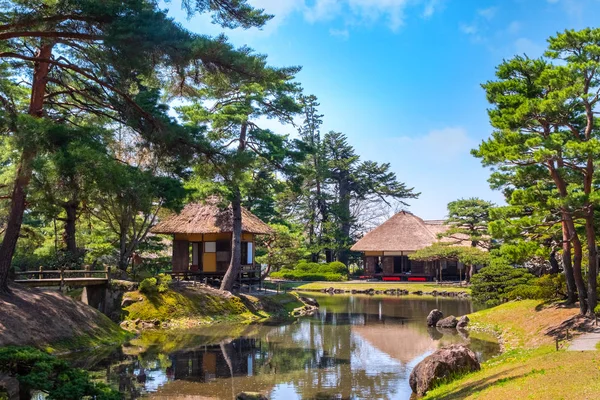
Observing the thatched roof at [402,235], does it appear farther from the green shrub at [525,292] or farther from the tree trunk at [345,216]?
the green shrub at [525,292]

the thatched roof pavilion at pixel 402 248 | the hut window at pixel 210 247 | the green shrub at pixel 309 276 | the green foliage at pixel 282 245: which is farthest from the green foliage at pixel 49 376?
the thatched roof pavilion at pixel 402 248

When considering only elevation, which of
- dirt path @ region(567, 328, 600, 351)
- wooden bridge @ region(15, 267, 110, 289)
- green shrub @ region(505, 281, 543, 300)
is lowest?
dirt path @ region(567, 328, 600, 351)

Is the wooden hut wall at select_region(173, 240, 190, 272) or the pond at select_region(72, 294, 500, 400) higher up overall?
the wooden hut wall at select_region(173, 240, 190, 272)

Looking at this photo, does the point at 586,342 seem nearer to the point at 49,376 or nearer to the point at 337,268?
the point at 49,376

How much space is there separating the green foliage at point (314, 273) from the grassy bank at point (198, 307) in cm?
1746

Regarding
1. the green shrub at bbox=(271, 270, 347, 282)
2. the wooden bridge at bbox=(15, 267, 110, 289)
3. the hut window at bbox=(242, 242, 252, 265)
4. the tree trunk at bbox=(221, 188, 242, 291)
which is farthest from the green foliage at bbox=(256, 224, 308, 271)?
the wooden bridge at bbox=(15, 267, 110, 289)

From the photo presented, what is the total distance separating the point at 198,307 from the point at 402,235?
25916 millimetres

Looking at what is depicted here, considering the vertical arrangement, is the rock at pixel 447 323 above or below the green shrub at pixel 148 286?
below

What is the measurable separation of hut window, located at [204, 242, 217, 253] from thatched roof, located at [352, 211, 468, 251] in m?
18.5

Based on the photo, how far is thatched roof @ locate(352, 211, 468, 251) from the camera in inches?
1738

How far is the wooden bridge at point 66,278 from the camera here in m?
18.2

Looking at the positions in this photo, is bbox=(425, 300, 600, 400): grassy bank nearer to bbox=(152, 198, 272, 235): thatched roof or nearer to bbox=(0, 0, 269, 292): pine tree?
bbox=(0, 0, 269, 292): pine tree

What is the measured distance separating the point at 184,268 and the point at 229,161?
688 inches

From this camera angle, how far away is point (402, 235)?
45.3 m
